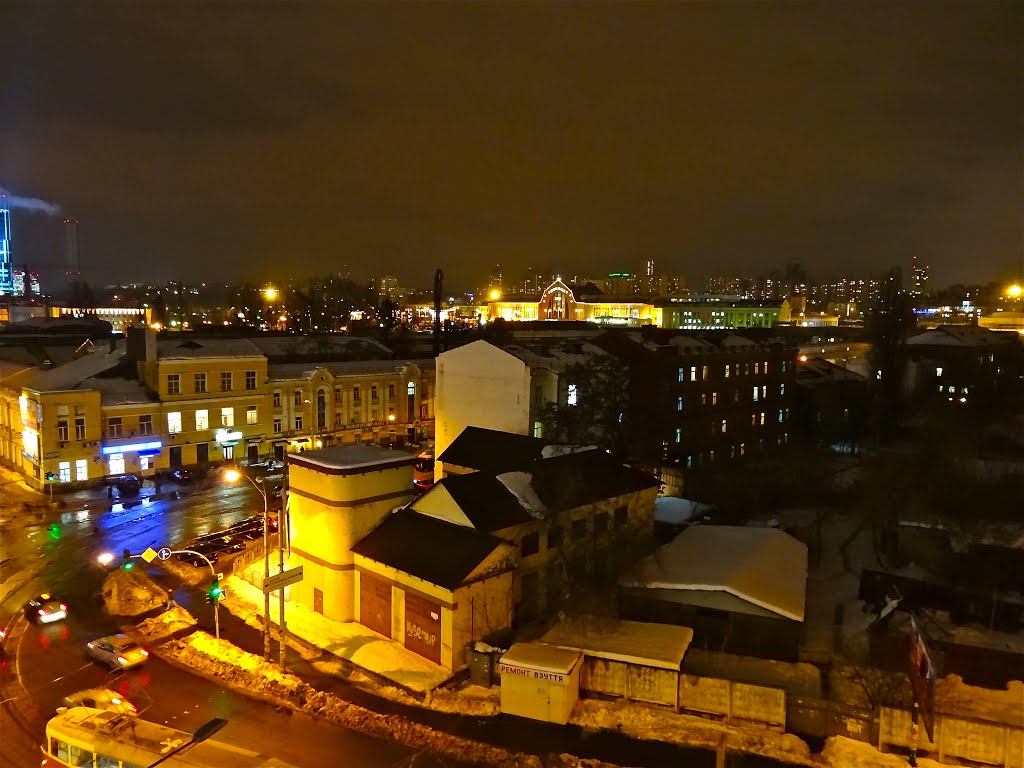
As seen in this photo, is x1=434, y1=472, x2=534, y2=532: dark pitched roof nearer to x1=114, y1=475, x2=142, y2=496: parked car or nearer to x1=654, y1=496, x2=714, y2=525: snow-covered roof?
x1=654, y1=496, x2=714, y2=525: snow-covered roof

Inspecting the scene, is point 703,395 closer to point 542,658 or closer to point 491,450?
point 491,450

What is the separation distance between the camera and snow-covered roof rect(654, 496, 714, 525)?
96.2ft

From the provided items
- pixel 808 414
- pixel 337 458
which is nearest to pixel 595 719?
pixel 337 458

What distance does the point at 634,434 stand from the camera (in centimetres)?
3866

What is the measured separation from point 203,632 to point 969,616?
75.0 feet

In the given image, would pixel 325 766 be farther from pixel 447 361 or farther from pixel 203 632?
pixel 447 361

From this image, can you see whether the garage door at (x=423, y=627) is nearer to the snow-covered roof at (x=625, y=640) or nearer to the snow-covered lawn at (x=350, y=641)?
the snow-covered lawn at (x=350, y=641)

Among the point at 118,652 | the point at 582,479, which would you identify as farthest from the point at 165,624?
the point at 582,479

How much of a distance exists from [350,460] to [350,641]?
17.9ft

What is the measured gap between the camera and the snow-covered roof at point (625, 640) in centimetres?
1619

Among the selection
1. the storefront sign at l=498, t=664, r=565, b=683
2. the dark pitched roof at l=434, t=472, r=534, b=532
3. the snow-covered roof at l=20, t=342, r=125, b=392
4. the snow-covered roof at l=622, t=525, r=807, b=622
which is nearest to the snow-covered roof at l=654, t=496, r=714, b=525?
the snow-covered roof at l=622, t=525, r=807, b=622

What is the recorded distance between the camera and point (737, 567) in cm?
2077

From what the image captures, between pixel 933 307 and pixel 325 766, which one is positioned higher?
pixel 933 307

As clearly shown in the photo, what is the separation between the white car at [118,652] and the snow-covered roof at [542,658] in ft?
32.2
